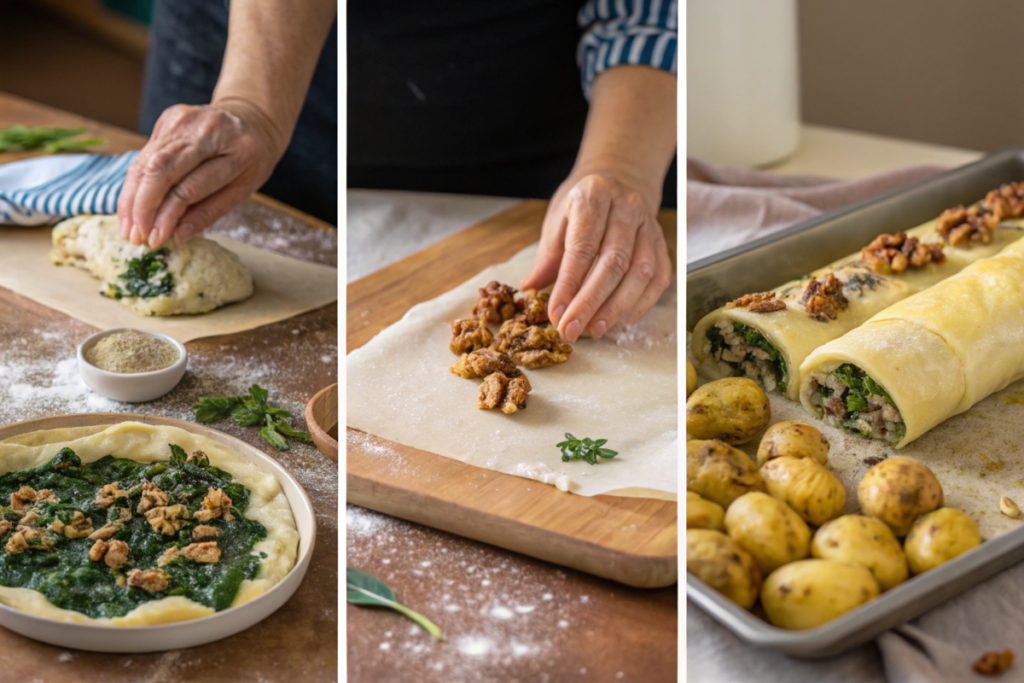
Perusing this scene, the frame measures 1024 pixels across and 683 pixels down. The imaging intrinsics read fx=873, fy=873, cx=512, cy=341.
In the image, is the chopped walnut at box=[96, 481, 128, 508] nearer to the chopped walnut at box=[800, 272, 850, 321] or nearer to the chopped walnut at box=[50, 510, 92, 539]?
the chopped walnut at box=[50, 510, 92, 539]

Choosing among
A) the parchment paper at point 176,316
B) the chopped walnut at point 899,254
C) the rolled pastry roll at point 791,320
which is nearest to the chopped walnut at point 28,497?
the parchment paper at point 176,316

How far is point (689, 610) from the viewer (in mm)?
1245

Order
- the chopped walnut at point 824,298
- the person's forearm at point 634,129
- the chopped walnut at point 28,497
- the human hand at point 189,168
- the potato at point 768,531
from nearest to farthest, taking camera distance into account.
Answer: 1. the potato at point 768,531
2. the chopped walnut at point 28,497
3. the chopped walnut at point 824,298
4. the human hand at point 189,168
5. the person's forearm at point 634,129

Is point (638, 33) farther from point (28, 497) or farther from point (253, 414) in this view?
point (28, 497)

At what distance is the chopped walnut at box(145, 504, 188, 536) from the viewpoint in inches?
50.4

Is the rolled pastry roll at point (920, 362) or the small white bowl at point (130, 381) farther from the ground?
the rolled pastry roll at point (920, 362)

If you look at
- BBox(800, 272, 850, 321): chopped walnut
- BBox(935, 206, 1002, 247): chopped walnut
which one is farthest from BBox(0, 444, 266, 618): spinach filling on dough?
BBox(935, 206, 1002, 247): chopped walnut

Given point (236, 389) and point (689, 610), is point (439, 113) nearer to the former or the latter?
point (236, 389)

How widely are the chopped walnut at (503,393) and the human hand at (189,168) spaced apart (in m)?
0.81

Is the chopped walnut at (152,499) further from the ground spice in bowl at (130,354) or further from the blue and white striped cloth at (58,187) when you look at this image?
the blue and white striped cloth at (58,187)

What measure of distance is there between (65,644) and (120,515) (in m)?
0.21

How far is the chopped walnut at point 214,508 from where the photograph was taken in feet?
4.32

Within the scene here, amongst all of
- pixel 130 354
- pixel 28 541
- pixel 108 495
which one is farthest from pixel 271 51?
pixel 28 541

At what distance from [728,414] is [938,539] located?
0.40 m
